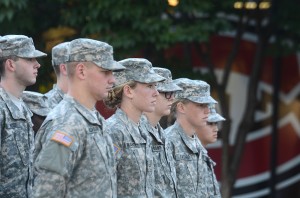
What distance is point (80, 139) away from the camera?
6.15 m

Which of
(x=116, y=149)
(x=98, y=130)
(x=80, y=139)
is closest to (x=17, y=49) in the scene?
(x=116, y=149)

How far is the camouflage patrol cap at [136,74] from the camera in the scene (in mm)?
7509

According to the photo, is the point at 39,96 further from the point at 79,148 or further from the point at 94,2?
the point at 94,2

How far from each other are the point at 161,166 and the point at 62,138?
193 centimetres

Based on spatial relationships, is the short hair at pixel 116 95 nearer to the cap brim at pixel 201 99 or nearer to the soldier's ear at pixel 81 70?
the soldier's ear at pixel 81 70

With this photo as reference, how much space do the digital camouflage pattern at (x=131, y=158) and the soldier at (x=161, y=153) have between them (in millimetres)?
361

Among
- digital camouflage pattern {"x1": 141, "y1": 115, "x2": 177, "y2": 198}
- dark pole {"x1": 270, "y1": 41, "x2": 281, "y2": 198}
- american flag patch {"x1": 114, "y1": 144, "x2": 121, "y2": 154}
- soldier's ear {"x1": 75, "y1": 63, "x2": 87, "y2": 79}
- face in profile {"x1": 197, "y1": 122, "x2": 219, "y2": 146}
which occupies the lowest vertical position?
dark pole {"x1": 270, "y1": 41, "x2": 281, "y2": 198}

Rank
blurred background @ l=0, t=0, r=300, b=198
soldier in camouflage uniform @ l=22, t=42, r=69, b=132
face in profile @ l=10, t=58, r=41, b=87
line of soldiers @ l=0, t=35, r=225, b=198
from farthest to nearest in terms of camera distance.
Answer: blurred background @ l=0, t=0, r=300, b=198
soldier in camouflage uniform @ l=22, t=42, r=69, b=132
face in profile @ l=10, t=58, r=41, b=87
line of soldiers @ l=0, t=35, r=225, b=198

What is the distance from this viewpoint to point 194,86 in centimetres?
923

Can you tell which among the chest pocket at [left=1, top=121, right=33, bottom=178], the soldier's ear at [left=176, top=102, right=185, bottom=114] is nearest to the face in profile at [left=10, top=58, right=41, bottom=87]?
the chest pocket at [left=1, top=121, right=33, bottom=178]

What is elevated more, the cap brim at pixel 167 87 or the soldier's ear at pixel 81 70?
the soldier's ear at pixel 81 70

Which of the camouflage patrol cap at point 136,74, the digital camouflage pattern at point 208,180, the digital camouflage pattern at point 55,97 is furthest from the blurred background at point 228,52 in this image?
the camouflage patrol cap at point 136,74

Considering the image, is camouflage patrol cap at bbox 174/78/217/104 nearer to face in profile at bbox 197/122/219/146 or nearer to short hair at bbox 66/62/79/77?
face in profile at bbox 197/122/219/146

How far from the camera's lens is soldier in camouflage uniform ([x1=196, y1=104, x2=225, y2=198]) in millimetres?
8977
